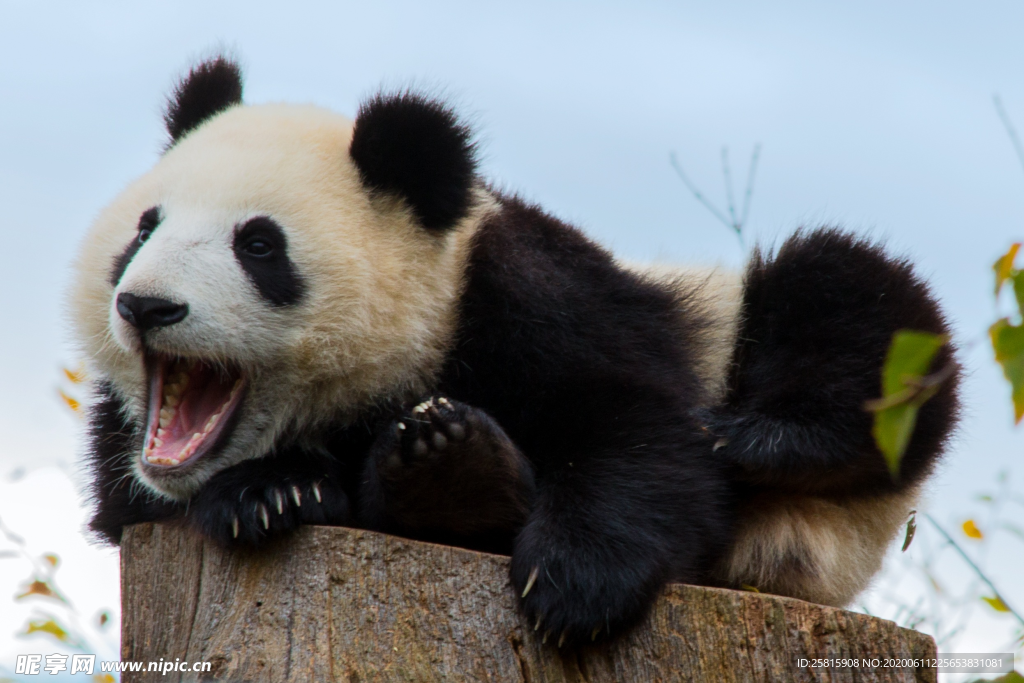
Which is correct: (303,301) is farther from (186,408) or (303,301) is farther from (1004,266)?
(1004,266)

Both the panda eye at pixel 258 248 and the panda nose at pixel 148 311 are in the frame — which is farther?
the panda eye at pixel 258 248

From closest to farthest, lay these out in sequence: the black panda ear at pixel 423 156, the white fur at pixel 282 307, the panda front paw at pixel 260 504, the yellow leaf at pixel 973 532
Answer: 1. the panda front paw at pixel 260 504
2. the white fur at pixel 282 307
3. the black panda ear at pixel 423 156
4. the yellow leaf at pixel 973 532

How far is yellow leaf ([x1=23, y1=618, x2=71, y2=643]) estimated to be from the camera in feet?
18.5

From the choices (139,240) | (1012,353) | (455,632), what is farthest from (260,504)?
(1012,353)

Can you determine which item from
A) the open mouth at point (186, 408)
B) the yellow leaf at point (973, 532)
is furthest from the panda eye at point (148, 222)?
the yellow leaf at point (973, 532)

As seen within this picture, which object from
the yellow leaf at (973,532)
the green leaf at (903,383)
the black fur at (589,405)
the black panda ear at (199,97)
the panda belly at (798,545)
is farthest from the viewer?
the yellow leaf at (973,532)

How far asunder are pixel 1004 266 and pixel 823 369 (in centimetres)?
290

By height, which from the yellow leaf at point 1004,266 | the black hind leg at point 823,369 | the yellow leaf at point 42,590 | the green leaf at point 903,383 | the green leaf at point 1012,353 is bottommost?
the yellow leaf at point 42,590

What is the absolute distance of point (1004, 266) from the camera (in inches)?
61.1

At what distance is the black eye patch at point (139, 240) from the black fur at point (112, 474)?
669 millimetres

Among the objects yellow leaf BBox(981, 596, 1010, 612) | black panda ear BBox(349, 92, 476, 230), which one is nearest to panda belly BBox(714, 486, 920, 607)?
yellow leaf BBox(981, 596, 1010, 612)

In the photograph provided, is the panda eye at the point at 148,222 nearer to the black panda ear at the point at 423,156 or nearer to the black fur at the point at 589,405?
the black panda ear at the point at 423,156

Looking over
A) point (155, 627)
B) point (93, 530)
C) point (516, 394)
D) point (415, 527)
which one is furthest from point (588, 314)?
point (93, 530)

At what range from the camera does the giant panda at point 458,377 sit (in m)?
3.53
